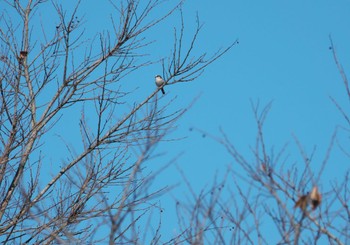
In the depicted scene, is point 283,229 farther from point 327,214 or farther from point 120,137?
point 120,137

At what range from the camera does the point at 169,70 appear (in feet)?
20.8

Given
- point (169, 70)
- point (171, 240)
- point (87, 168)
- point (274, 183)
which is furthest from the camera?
point (169, 70)

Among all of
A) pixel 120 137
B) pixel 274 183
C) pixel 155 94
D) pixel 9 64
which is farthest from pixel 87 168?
pixel 274 183

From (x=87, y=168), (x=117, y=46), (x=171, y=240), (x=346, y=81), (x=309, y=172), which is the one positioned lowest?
(x=309, y=172)

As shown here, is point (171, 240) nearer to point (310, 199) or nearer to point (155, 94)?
point (155, 94)

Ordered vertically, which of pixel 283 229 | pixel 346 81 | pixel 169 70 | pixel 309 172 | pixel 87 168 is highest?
pixel 169 70

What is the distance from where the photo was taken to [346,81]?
3.85m

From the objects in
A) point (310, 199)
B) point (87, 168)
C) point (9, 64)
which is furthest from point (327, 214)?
point (9, 64)

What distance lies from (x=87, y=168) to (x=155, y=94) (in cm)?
94

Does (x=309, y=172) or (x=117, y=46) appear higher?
(x=117, y=46)

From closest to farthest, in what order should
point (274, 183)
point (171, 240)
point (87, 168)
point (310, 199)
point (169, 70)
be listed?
1. point (310, 199)
2. point (274, 183)
3. point (171, 240)
4. point (87, 168)
5. point (169, 70)

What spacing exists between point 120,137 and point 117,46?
3.12 feet

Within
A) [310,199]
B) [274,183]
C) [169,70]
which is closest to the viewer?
[310,199]

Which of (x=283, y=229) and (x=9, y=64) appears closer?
(x=283, y=229)
